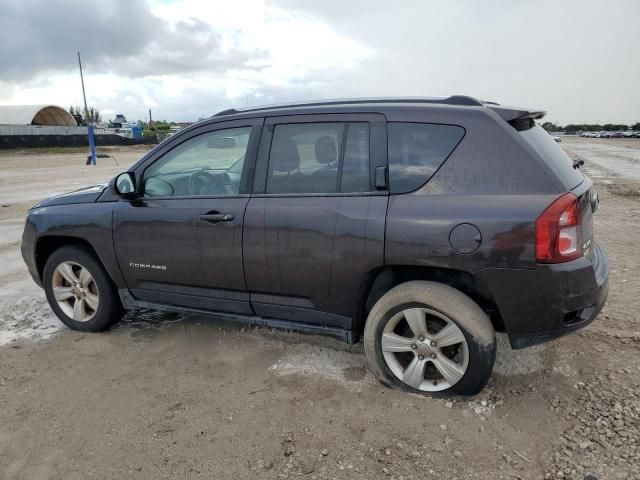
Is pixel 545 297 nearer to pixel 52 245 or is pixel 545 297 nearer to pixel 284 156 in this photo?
pixel 284 156

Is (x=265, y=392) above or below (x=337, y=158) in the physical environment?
below

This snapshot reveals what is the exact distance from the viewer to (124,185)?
3701 mm

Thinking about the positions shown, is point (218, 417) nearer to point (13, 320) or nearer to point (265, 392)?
point (265, 392)

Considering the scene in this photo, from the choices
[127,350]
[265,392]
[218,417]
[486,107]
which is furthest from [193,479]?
[486,107]

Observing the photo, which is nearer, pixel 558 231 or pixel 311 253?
pixel 558 231

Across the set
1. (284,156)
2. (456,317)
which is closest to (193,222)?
(284,156)

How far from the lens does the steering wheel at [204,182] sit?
140 inches

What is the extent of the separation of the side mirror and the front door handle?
0.67m

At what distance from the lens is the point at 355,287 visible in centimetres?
307

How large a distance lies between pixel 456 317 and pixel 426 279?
301 mm

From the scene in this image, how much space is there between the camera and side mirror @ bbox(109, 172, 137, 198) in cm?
370

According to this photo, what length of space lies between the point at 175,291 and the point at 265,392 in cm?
111

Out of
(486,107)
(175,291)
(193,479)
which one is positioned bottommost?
(193,479)

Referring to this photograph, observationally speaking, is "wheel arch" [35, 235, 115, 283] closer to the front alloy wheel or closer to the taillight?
the front alloy wheel
